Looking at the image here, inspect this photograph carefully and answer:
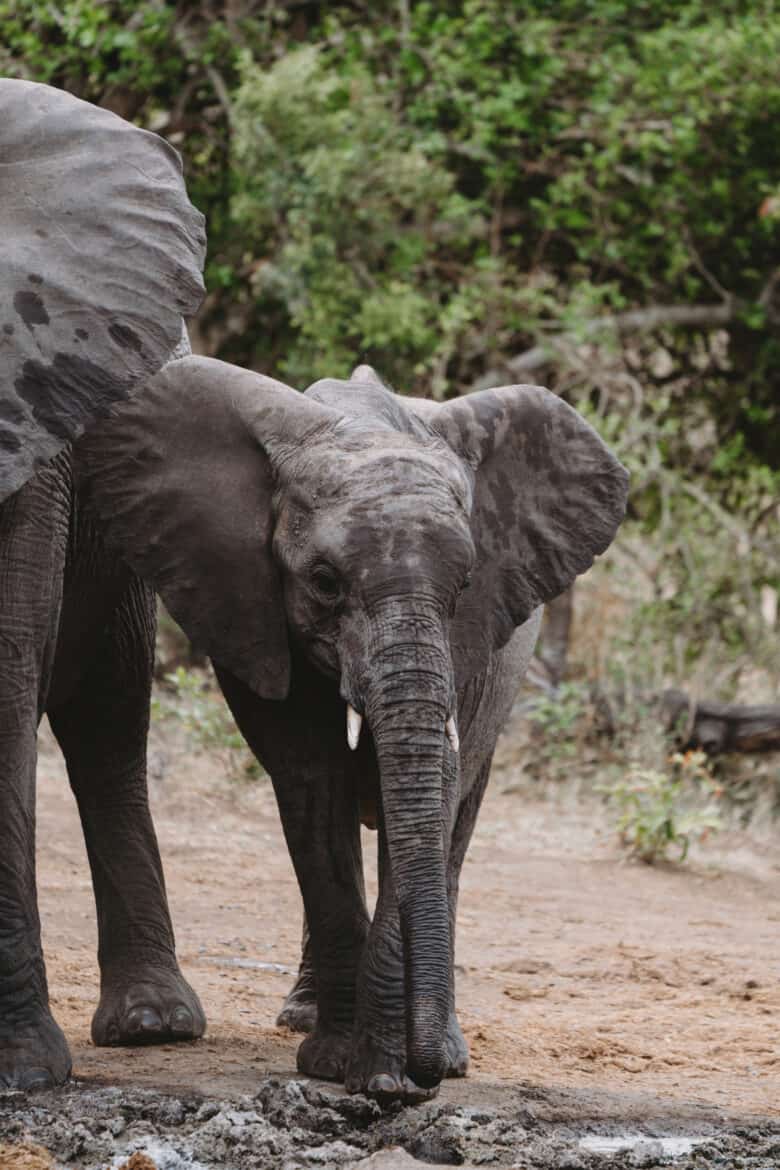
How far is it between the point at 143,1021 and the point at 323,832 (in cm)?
93

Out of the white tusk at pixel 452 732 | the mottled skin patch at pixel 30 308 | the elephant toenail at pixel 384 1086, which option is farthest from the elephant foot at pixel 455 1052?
the mottled skin patch at pixel 30 308

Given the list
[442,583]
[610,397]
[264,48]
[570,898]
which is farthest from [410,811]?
[264,48]

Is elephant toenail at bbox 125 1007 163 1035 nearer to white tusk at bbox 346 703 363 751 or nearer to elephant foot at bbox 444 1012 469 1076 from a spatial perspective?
elephant foot at bbox 444 1012 469 1076

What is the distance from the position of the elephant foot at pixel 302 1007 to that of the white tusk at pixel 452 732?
1.23m

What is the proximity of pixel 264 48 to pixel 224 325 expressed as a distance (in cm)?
158

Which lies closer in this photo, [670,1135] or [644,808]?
[670,1135]

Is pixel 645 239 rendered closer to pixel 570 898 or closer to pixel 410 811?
pixel 570 898

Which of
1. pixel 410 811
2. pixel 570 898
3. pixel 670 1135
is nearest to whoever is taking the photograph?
pixel 410 811

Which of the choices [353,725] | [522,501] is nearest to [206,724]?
[522,501]

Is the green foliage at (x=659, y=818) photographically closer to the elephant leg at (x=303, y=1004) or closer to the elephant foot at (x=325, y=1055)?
the elephant leg at (x=303, y=1004)

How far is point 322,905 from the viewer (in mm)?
4648

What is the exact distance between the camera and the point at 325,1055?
15.3 feet

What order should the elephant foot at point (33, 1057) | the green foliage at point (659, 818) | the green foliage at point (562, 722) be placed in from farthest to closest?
the green foliage at point (562, 722) → the green foliage at point (659, 818) → the elephant foot at point (33, 1057)

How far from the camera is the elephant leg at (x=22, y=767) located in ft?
14.3
